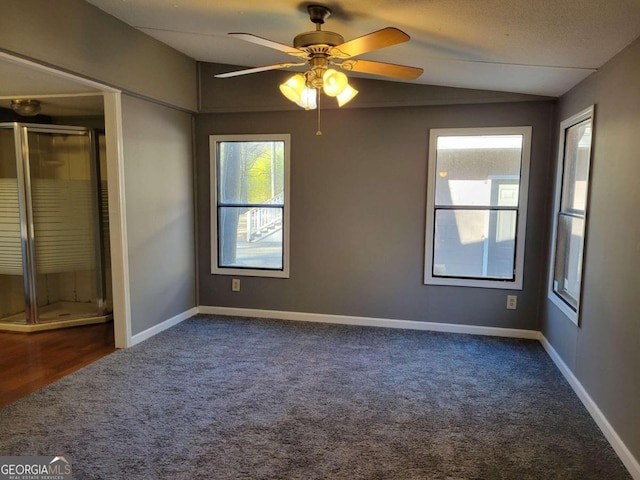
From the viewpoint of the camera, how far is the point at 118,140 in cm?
355

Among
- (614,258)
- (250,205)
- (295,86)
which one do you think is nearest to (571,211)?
(614,258)

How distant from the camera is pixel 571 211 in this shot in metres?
3.41

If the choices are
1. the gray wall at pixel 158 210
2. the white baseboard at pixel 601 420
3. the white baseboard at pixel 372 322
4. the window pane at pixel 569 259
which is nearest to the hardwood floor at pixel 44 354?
the gray wall at pixel 158 210

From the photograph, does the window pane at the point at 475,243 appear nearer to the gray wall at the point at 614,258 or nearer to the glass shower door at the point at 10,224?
the gray wall at the point at 614,258

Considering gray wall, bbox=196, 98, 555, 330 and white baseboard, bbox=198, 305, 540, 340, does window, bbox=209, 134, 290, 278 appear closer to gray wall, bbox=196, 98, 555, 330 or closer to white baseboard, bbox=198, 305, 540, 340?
gray wall, bbox=196, 98, 555, 330

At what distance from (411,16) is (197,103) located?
2770mm

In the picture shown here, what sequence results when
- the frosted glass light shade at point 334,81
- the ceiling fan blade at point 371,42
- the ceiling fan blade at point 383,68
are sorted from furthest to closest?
the ceiling fan blade at point 383,68
the frosted glass light shade at point 334,81
the ceiling fan blade at point 371,42

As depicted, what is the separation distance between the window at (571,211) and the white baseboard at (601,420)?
16.5 inches

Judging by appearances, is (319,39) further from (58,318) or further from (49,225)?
(58,318)

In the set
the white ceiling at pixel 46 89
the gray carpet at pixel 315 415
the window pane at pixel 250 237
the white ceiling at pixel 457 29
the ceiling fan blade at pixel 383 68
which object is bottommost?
the gray carpet at pixel 315 415

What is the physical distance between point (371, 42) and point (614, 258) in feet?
6.09

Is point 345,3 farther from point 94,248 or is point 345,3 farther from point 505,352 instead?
point 94,248

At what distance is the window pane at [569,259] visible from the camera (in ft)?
10.5

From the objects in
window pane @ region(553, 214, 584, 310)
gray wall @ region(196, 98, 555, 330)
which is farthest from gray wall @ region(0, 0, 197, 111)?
window pane @ region(553, 214, 584, 310)
